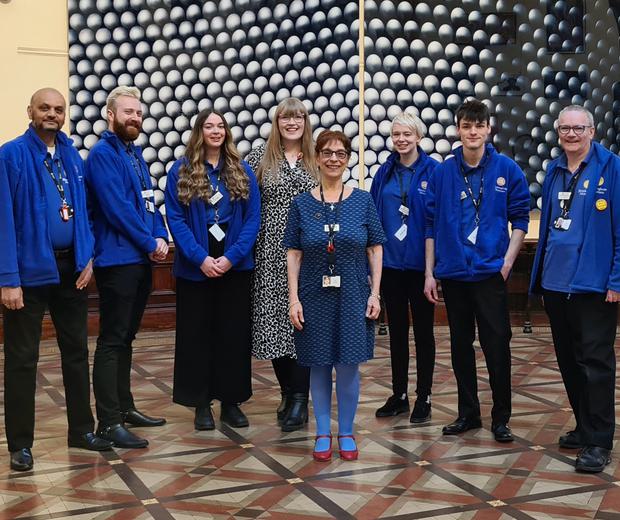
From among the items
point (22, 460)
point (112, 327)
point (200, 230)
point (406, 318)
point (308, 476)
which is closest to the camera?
point (308, 476)

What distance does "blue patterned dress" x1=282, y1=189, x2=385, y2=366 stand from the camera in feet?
12.8

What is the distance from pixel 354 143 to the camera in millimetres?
8305

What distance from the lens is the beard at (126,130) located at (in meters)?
4.27

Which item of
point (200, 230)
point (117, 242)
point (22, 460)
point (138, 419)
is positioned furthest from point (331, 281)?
point (22, 460)

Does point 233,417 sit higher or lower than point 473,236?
lower

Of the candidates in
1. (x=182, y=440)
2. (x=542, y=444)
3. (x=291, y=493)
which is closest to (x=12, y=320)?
(x=182, y=440)

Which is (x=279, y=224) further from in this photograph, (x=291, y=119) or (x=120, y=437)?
(x=120, y=437)

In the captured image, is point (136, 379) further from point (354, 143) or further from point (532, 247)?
point (532, 247)

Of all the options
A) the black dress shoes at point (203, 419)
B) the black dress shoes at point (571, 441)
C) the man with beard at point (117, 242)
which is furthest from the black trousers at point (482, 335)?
the man with beard at point (117, 242)

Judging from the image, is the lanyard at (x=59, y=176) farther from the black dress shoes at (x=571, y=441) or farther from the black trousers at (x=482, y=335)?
the black dress shoes at (x=571, y=441)

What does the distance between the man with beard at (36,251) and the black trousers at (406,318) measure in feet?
5.30

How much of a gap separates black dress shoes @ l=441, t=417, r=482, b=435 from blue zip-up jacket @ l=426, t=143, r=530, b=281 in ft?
2.47

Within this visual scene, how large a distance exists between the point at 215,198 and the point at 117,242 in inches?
21.3

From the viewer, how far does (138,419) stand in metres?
4.61
